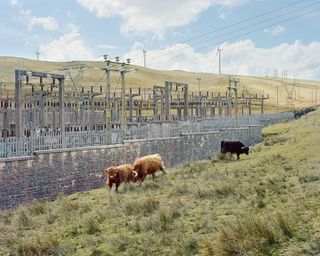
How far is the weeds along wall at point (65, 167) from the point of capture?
718 inches

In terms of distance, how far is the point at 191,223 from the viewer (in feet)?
35.8

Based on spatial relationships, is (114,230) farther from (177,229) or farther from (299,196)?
(299,196)

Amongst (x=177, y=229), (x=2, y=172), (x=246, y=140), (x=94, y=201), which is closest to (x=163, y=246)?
(x=177, y=229)

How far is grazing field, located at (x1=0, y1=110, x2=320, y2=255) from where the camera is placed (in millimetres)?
8336

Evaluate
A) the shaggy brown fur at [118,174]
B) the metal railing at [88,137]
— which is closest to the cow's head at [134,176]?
the shaggy brown fur at [118,174]

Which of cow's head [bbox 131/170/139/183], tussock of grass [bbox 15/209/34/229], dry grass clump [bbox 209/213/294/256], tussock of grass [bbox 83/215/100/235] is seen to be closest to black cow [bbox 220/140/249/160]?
cow's head [bbox 131/170/139/183]

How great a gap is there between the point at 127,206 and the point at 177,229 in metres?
3.43

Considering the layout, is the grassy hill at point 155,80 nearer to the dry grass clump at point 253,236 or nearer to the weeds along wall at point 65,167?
the weeds along wall at point 65,167

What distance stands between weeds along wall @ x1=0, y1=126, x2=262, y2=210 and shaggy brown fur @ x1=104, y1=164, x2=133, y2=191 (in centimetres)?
220

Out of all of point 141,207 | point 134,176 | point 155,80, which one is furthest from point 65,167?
point 155,80

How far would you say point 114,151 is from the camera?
25.6 meters

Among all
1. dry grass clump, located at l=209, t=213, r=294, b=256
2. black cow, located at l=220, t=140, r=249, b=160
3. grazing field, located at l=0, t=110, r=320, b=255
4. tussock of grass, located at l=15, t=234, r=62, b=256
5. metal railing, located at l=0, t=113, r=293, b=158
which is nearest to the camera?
dry grass clump, located at l=209, t=213, r=294, b=256

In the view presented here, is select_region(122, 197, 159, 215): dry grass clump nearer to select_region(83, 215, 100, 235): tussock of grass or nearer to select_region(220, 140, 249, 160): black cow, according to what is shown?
select_region(83, 215, 100, 235): tussock of grass

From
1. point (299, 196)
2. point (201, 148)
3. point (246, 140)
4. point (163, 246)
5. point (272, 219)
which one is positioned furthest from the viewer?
point (246, 140)
